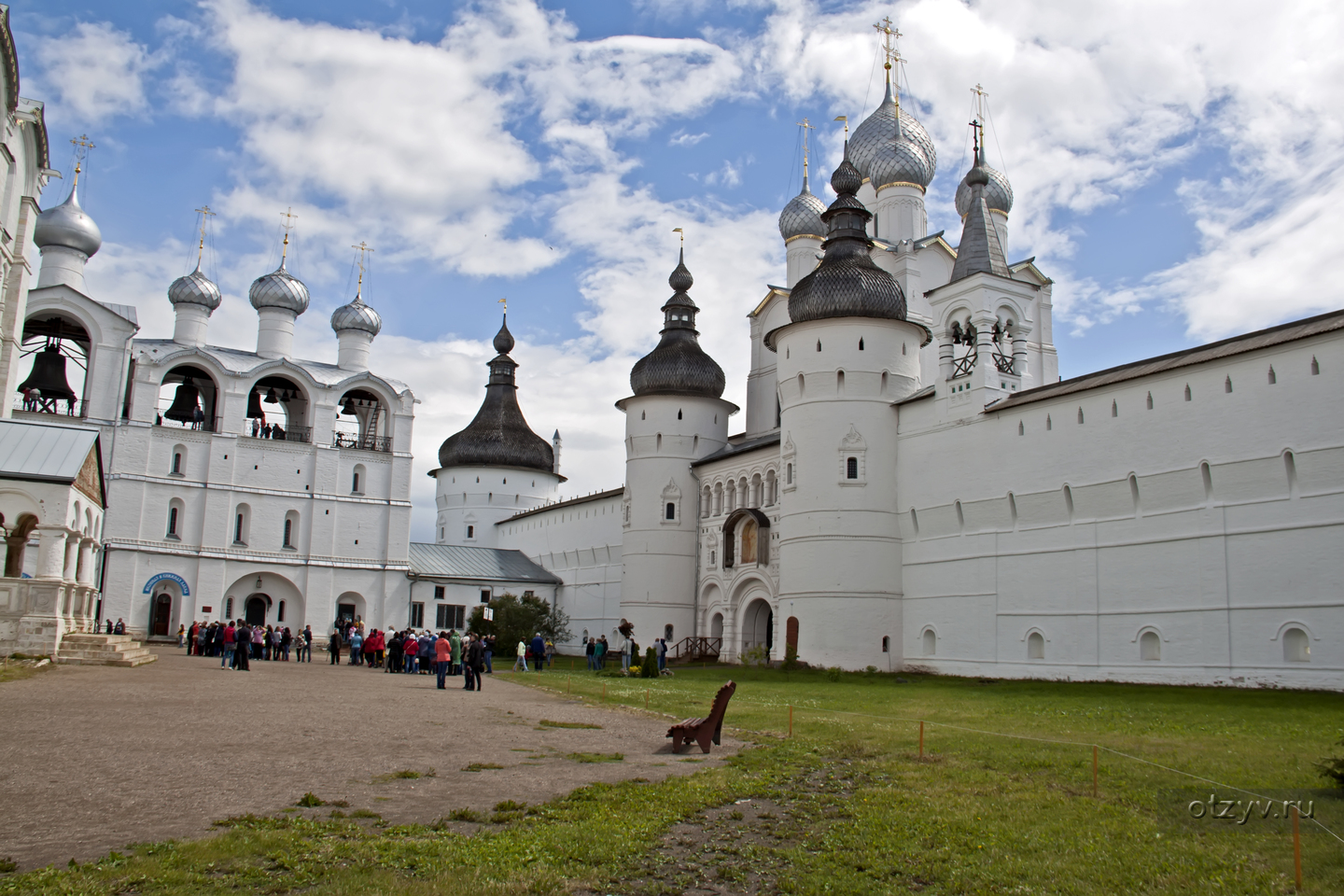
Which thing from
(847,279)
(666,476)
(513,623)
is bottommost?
(513,623)

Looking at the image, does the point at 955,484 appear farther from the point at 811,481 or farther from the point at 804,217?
the point at 804,217

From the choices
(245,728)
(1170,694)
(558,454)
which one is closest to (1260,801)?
(245,728)

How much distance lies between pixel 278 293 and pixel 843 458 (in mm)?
25360

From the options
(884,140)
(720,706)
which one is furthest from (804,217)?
(720,706)

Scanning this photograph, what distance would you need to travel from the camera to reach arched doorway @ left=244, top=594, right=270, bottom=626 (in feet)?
136

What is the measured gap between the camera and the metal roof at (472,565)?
47.1m

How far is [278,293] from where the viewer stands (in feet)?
144

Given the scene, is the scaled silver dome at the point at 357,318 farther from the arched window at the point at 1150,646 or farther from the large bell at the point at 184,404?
the arched window at the point at 1150,646

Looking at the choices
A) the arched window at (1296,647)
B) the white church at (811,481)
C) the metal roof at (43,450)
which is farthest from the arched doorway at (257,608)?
the arched window at (1296,647)

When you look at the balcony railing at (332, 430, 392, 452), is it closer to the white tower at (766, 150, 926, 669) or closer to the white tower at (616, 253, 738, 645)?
the white tower at (616, 253, 738, 645)

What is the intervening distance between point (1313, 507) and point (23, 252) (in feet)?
92.6

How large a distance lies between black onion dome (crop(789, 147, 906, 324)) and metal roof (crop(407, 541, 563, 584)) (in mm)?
21679

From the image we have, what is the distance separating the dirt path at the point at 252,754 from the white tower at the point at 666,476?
2114 centimetres

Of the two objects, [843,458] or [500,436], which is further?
[500,436]
